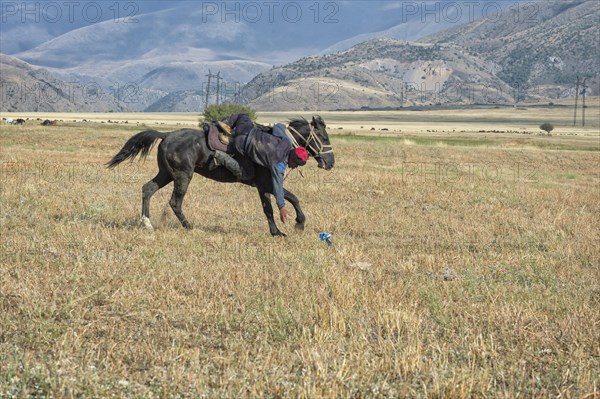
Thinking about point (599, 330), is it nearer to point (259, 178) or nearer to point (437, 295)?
point (437, 295)

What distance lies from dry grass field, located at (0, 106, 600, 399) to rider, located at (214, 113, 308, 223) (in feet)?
3.70

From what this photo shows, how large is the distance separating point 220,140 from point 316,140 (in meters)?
1.71

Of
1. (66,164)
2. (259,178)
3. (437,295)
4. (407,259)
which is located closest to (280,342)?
(437,295)

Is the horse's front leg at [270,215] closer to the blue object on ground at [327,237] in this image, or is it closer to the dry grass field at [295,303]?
the dry grass field at [295,303]

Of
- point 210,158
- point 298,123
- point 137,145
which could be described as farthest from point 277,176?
point 137,145

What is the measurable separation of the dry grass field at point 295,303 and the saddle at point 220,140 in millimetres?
1499

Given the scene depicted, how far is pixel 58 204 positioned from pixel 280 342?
30.9 feet

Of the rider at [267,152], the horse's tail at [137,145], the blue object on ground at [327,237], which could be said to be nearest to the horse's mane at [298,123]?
the rider at [267,152]

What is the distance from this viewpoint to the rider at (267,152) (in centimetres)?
1048

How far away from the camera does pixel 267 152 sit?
10508 millimetres

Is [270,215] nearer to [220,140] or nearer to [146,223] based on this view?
[220,140]

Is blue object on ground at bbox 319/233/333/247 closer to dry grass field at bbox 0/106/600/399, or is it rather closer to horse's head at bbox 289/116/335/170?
dry grass field at bbox 0/106/600/399

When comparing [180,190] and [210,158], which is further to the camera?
[180,190]

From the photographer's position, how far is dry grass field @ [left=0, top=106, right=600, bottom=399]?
14.1 ft
